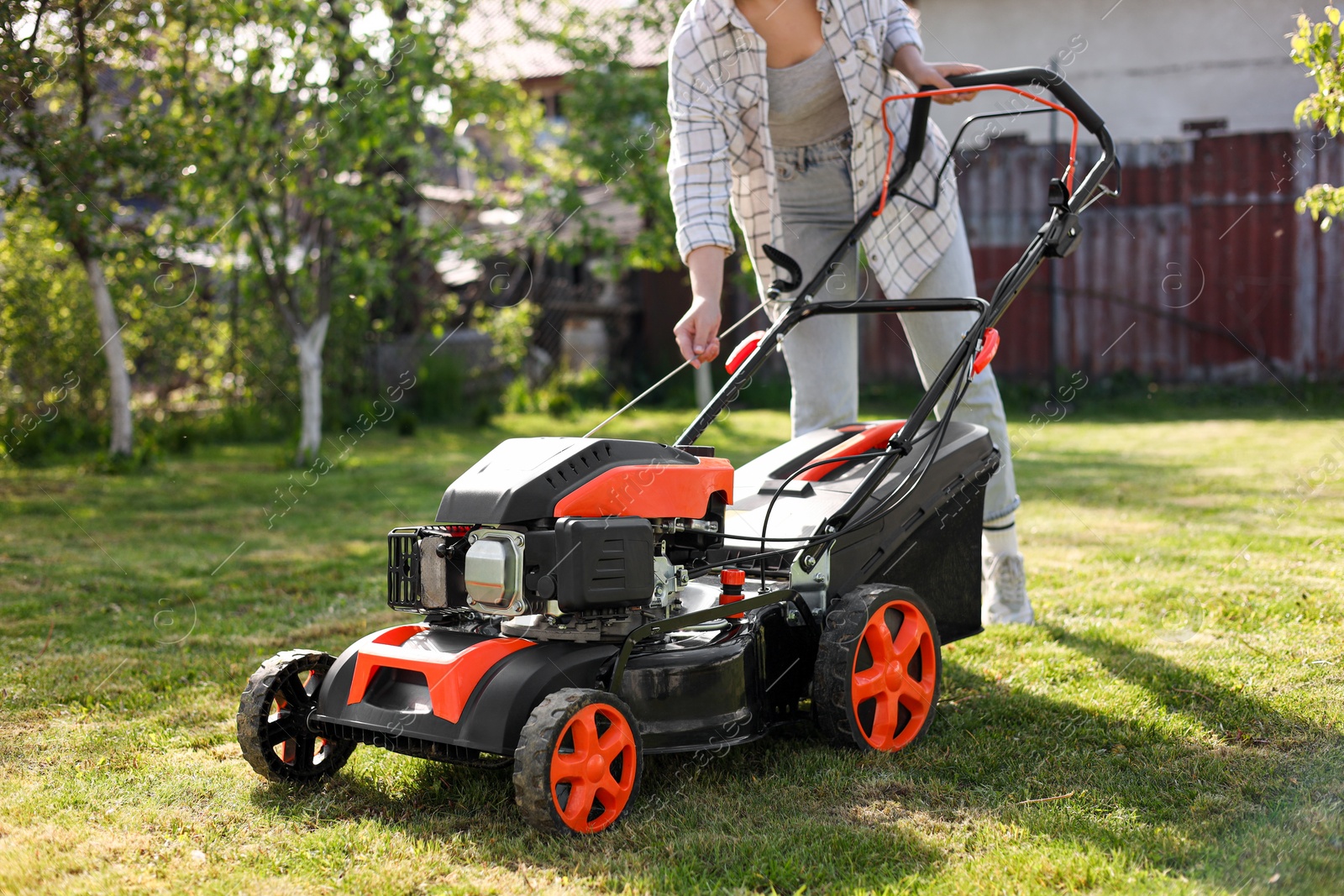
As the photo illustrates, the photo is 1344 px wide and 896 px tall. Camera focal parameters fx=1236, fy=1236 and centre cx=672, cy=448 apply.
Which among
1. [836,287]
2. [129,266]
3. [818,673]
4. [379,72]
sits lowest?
[818,673]

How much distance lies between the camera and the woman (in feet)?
9.73

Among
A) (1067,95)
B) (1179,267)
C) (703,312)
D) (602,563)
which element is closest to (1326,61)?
(1067,95)

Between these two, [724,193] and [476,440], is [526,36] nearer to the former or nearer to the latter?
[476,440]

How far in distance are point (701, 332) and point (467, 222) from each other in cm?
1025

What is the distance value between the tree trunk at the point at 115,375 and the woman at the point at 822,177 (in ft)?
17.6

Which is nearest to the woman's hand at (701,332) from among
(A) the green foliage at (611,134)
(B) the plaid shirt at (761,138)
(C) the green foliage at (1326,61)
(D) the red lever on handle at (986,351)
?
(B) the plaid shirt at (761,138)

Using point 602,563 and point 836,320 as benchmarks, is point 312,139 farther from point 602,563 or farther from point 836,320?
point 602,563

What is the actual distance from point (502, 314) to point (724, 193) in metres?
8.94

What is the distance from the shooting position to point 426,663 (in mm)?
2133

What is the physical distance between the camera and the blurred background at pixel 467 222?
6867mm

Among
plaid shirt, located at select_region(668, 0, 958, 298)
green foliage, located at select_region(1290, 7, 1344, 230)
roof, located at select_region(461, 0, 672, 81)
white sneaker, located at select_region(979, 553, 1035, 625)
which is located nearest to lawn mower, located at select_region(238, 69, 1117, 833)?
plaid shirt, located at select_region(668, 0, 958, 298)

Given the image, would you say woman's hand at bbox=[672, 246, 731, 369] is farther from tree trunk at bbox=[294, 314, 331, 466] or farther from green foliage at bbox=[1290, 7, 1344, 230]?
tree trunk at bbox=[294, 314, 331, 466]

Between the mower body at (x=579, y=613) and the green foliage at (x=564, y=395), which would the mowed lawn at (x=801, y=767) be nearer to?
the mower body at (x=579, y=613)

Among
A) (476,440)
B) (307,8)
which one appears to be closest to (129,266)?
(307,8)
